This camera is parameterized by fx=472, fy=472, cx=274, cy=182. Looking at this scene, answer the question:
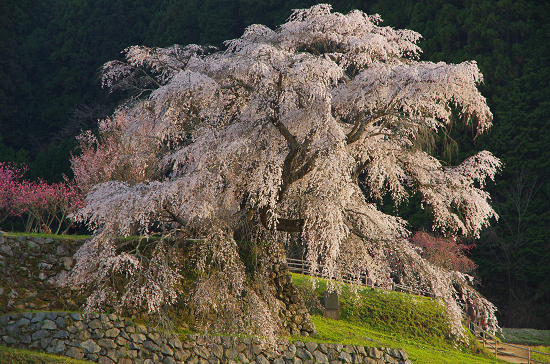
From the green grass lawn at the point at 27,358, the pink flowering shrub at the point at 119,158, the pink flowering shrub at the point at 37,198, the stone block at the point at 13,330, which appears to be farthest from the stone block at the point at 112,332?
the pink flowering shrub at the point at 37,198

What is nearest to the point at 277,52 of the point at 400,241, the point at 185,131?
the point at 185,131

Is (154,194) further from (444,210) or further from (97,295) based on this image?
(444,210)

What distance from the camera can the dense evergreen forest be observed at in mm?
23719

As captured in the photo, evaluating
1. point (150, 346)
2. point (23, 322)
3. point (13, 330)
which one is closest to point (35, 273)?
point (23, 322)

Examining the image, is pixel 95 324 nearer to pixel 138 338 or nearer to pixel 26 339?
pixel 138 338

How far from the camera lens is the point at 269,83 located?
29.3 feet

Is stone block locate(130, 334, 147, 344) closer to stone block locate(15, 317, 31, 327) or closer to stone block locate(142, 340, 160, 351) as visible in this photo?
stone block locate(142, 340, 160, 351)

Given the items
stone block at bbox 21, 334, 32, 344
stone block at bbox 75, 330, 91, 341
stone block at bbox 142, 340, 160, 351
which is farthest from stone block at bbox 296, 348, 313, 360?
stone block at bbox 21, 334, 32, 344

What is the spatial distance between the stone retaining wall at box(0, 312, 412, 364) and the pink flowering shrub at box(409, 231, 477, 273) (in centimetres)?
1194

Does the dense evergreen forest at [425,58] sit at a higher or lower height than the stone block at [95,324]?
higher

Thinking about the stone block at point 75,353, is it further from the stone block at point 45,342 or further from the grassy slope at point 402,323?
the grassy slope at point 402,323

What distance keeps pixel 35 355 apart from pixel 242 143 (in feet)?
16.0

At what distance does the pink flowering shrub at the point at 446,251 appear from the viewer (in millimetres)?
20266

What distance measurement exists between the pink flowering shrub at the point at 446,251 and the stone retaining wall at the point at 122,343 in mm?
11936
